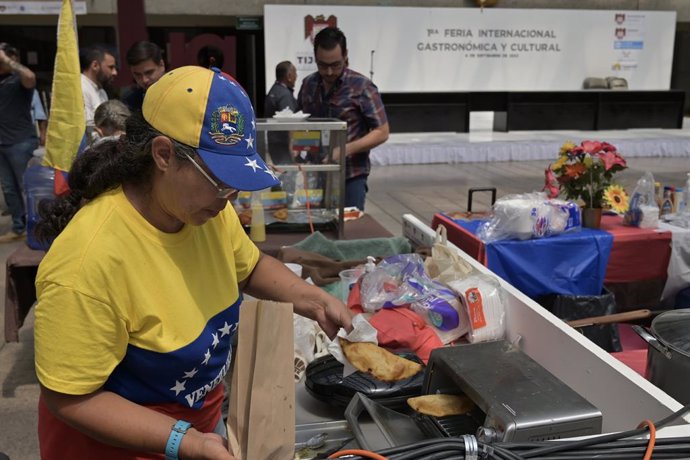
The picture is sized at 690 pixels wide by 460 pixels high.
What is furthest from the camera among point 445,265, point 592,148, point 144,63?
point 144,63

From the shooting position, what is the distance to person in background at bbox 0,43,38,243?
570 cm

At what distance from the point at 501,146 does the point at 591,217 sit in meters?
8.51

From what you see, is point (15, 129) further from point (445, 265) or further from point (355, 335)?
point (355, 335)

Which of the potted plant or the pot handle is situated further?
Answer: the potted plant

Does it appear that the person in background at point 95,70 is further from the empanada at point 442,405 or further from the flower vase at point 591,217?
the empanada at point 442,405

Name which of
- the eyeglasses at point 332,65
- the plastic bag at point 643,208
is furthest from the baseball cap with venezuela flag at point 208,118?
the plastic bag at point 643,208

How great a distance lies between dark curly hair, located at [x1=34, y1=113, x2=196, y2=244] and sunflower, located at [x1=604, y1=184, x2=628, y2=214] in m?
3.14

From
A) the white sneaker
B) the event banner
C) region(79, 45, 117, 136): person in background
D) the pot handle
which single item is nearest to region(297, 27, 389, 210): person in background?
region(79, 45, 117, 136): person in background

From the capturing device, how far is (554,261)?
3.49 metres

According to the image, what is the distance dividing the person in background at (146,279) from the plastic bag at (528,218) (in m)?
2.28

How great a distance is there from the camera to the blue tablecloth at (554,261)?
3.37m

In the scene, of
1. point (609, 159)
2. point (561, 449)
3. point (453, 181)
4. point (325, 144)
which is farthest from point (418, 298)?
point (453, 181)

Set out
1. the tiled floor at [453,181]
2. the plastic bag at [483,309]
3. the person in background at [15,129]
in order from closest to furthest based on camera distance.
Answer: the plastic bag at [483,309] → the person in background at [15,129] → the tiled floor at [453,181]

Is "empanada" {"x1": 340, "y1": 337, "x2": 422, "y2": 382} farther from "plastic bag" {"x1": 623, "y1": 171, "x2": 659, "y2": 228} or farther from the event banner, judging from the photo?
the event banner
